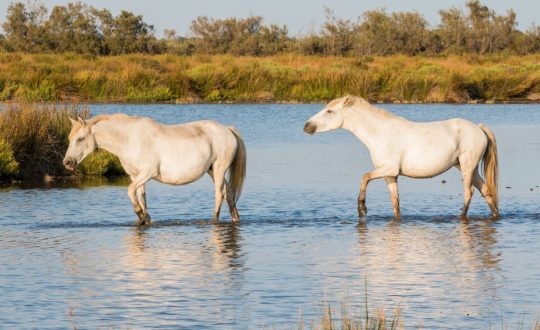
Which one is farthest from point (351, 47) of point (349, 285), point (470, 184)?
point (349, 285)

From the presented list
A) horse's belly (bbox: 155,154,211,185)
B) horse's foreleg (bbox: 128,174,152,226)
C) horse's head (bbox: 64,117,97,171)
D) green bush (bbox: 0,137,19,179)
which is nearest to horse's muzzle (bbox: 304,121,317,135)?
horse's belly (bbox: 155,154,211,185)

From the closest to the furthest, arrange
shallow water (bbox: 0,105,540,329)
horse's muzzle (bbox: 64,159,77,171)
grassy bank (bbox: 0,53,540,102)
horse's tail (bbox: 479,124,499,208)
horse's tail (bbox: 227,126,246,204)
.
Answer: shallow water (bbox: 0,105,540,329) < horse's muzzle (bbox: 64,159,77,171) < horse's tail (bbox: 227,126,246,204) < horse's tail (bbox: 479,124,499,208) < grassy bank (bbox: 0,53,540,102)

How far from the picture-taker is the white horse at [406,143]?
45.2 feet

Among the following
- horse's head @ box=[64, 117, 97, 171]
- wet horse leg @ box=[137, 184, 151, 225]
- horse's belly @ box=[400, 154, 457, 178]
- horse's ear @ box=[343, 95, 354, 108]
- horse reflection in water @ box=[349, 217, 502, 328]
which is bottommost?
horse reflection in water @ box=[349, 217, 502, 328]

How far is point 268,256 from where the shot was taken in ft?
36.2

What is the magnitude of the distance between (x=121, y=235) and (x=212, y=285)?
3176mm

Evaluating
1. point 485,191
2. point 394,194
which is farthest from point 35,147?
point 485,191

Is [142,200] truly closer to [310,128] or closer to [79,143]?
[79,143]

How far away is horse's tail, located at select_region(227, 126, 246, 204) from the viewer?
44.9 ft

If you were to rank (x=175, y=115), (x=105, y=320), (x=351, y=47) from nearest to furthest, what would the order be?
(x=105, y=320), (x=175, y=115), (x=351, y=47)

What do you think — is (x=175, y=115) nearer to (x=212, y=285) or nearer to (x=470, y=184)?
(x=470, y=184)

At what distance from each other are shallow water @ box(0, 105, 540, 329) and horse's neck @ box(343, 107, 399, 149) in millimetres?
994

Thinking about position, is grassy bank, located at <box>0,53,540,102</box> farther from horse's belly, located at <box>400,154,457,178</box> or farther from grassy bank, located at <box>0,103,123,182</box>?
horse's belly, located at <box>400,154,457,178</box>

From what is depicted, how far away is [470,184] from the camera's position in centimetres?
1420
